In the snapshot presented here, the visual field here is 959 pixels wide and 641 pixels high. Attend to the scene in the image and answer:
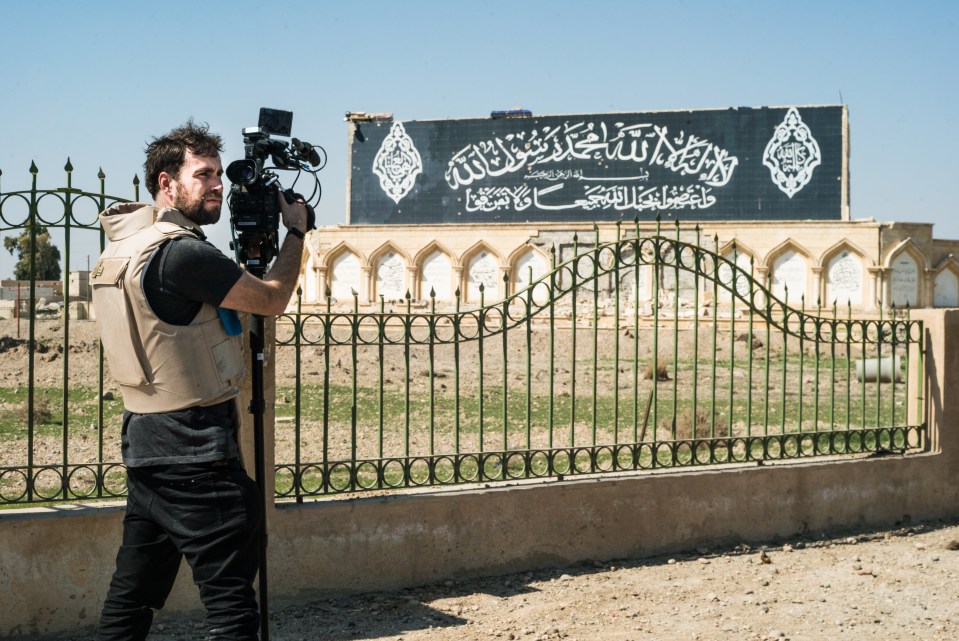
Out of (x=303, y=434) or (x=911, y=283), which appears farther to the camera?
(x=911, y=283)

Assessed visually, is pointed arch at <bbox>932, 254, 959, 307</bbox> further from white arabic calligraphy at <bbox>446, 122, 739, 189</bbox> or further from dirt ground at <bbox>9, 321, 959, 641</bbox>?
dirt ground at <bbox>9, 321, 959, 641</bbox>

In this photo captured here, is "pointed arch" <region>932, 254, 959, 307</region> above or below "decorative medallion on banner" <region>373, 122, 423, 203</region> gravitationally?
below

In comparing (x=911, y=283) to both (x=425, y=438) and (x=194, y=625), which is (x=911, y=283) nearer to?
(x=425, y=438)

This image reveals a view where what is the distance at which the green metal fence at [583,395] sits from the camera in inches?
188

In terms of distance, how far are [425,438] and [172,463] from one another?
6.62 metres

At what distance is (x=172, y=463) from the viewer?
8.10ft

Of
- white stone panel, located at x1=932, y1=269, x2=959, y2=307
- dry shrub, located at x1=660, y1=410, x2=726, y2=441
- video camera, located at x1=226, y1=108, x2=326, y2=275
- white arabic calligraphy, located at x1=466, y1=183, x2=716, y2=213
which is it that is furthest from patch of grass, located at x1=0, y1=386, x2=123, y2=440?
white stone panel, located at x1=932, y1=269, x2=959, y2=307

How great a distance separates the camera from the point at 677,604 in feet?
14.5

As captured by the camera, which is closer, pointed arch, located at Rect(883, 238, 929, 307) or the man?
the man

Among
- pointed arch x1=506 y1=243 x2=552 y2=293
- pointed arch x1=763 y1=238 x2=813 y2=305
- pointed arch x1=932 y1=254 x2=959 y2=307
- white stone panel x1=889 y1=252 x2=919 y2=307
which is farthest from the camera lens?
pointed arch x1=506 y1=243 x2=552 y2=293

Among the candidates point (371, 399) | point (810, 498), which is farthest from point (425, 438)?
point (810, 498)

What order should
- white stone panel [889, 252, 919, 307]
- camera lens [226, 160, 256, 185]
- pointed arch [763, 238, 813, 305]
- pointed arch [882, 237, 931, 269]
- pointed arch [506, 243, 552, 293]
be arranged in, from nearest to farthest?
camera lens [226, 160, 256, 185], pointed arch [882, 237, 931, 269], white stone panel [889, 252, 919, 307], pointed arch [763, 238, 813, 305], pointed arch [506, 243, 552, 293]

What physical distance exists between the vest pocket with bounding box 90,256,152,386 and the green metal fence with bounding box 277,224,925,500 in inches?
61.8

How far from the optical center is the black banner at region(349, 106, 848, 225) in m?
28.7
